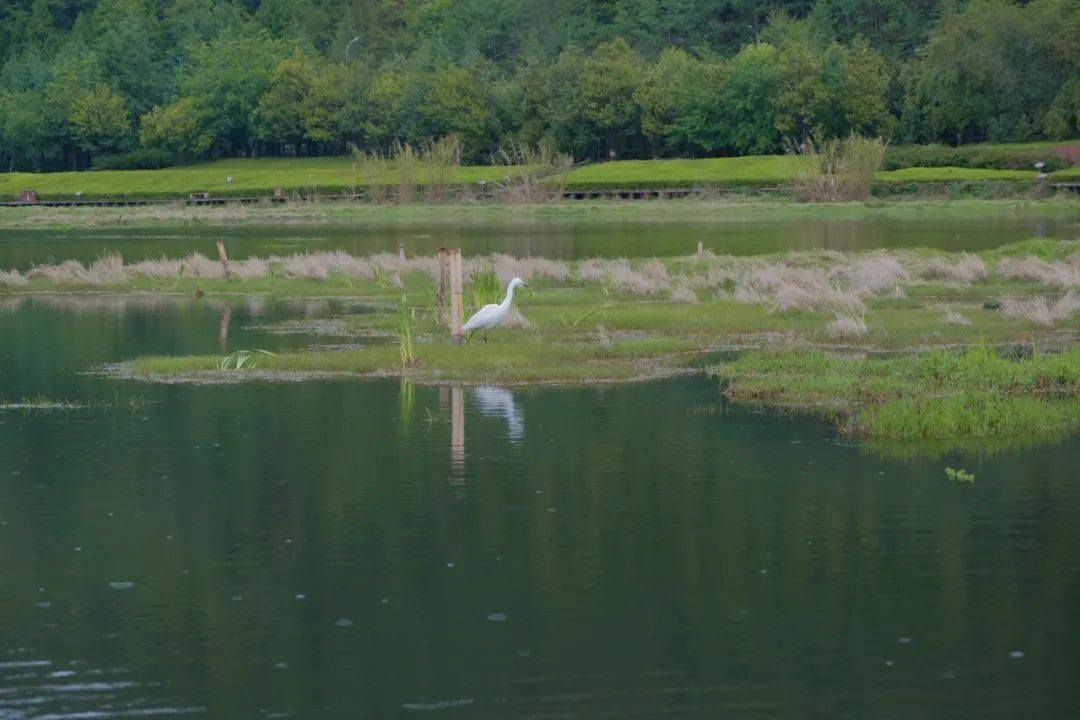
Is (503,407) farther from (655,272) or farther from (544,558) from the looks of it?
(655,272)

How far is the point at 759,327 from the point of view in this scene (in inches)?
Answer: 1249

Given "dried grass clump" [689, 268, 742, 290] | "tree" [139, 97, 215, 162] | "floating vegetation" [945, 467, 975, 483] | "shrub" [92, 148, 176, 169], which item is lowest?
"floating vegetation" [945, 467, 975, 483]

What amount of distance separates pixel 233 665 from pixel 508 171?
318ft

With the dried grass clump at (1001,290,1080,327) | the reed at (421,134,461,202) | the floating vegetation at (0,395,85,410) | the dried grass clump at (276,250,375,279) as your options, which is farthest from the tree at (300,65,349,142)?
the floating vegetation at (0,395,85,410)

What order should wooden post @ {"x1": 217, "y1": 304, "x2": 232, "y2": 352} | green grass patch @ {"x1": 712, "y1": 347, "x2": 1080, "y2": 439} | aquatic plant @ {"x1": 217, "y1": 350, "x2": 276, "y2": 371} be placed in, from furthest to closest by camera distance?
wooden post @ {"x1": 217, "y1": 304, "x2": 232, "y2": 352}
aquatic plant @ {"x1": 217, "y1": 350, "x2": 276, "y2": 371}
green grass patch @ {"x1": 712, "y1": 347, "x2": 1080, "y2": 439}

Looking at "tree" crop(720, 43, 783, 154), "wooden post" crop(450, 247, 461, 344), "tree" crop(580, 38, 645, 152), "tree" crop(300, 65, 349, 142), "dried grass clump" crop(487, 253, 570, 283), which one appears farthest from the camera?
"tree" crop(300, 65, 349, 142)

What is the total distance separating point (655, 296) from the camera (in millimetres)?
37562

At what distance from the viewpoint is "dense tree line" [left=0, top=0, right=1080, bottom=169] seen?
10712 centimetres

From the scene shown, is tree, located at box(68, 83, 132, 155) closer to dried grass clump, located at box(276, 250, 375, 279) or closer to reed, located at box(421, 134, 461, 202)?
reed, located at box(421, 134, 461, 202)

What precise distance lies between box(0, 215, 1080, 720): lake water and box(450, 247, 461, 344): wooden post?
4103 mm

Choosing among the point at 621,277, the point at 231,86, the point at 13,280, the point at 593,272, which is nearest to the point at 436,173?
the point at 231,86

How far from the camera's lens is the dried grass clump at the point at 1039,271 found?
37125 millimetres

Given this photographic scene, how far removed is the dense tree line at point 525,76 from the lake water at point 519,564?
86.6 meters

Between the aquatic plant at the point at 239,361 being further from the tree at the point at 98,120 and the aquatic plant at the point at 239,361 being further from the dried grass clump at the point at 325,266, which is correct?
the tree at the point at 98,120
